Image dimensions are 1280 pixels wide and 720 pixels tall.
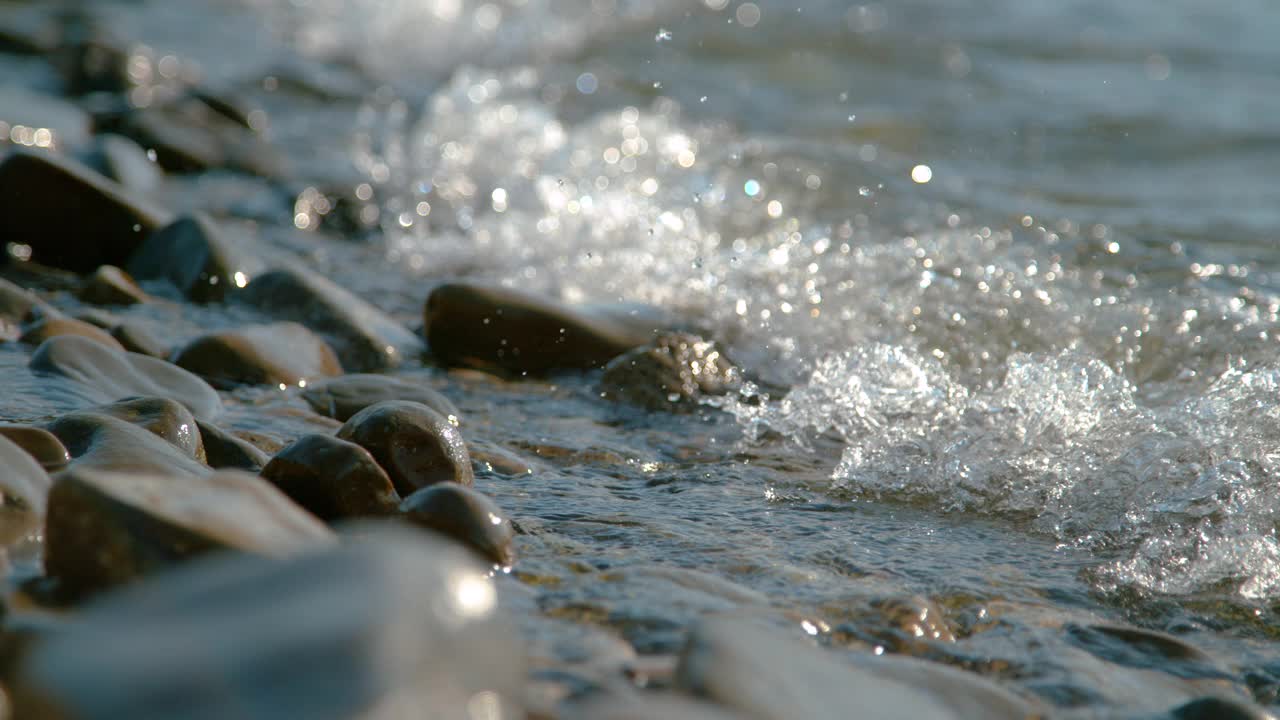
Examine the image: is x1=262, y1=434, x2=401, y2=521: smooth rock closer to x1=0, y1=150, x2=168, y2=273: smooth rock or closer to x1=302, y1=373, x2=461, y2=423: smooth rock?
x1=302, y1=373, x2=461, y2=423: smooth rock

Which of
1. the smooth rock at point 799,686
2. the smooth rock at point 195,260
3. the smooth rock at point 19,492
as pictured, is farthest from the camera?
the smooth rock at point 195,260

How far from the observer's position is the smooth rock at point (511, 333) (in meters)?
3.31

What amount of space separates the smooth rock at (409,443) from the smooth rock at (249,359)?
0.68m

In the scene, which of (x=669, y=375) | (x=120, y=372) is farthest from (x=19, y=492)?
(x=669, y=375)

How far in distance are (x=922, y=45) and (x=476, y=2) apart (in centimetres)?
330

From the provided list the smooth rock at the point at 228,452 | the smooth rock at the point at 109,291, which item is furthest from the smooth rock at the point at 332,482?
the smooth rock at the point at 109,291

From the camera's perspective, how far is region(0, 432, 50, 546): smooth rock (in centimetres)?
172

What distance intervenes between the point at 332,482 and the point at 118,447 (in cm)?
34

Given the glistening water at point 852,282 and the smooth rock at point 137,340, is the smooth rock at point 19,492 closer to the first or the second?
the glistening water at point 852,282

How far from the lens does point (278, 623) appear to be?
100 centimetres

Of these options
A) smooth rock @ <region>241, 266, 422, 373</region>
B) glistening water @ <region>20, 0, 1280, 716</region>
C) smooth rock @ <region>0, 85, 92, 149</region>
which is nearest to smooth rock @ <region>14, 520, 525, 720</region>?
glistening water @ <region>20, 0, 1280, 716</region>

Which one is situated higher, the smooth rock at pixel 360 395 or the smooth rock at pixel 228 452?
the smooth rock at pixel 360 395

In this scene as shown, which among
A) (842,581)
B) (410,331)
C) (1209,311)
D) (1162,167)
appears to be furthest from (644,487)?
(1162,167)

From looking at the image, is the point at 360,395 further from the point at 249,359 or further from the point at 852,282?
the point at 852,282
